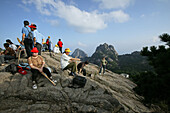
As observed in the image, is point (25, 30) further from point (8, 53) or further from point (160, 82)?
point (160, 82)

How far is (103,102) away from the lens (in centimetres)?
482

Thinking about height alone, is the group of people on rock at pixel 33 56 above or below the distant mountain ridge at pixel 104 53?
below

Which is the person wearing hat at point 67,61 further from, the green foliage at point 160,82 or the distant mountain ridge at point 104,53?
the distant mountain ridge at point 104,53

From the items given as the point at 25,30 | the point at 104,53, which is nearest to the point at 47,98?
the point at 25,30

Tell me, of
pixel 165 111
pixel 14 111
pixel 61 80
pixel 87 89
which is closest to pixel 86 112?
pixel 87 89

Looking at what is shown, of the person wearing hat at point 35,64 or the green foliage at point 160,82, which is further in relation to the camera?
the green foliage at point 160,82

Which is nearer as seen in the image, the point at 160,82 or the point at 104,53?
the point at 160,82

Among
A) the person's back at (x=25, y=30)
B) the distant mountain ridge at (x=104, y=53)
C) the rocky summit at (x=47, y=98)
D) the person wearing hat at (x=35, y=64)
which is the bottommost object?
the rocky summit at (x=47, y=98)

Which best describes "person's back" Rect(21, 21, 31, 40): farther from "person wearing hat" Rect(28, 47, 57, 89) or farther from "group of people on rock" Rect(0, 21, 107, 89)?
"person wearing hat" Rect(28, 47, 57, 89)

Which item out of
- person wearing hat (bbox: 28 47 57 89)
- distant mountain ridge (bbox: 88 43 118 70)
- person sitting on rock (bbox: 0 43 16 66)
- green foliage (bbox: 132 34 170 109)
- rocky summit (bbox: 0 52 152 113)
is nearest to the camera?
rocky summit (bbox: 0 52 152 113)

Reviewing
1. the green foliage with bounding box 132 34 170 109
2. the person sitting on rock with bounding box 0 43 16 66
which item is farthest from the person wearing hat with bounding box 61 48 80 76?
the green foliage with bounding box 132 34 170 109

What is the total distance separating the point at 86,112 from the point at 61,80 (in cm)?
259

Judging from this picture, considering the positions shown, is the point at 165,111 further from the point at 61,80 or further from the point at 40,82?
the point at 40,82

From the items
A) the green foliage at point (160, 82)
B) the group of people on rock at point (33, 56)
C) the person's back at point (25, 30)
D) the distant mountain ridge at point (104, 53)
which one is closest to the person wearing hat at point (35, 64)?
the group of people on rock at point (33, 56)
